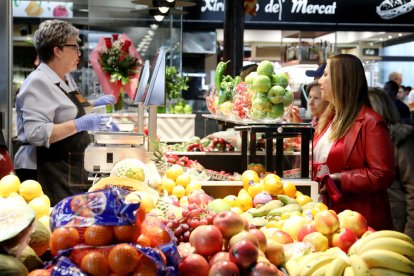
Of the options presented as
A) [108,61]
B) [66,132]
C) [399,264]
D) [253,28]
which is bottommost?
[399,264]

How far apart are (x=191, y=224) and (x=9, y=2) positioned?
4565mm

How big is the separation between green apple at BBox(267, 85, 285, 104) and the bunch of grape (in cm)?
142

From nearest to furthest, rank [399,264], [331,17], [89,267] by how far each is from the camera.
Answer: [89,267] → [399,264] → [331,17]

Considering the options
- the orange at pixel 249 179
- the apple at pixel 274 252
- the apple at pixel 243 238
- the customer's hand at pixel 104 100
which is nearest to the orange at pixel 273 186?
the orange at pixel 249 179

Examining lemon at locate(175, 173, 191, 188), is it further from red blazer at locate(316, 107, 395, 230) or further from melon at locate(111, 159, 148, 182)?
red blazer at locate(316, 107, 395, 230)

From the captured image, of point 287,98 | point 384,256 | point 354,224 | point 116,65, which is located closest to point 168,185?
point 287,98

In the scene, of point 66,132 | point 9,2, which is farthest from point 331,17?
point 66,132

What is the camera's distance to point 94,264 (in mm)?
2088

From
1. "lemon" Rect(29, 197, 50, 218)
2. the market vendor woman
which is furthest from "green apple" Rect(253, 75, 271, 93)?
"lemon" Rect(29, 197, 50, 218)

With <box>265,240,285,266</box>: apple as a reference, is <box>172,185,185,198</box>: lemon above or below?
above

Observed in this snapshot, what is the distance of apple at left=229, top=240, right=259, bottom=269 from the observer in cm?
229

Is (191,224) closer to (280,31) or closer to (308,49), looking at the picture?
(308,49)

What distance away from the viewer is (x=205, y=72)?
47.8 feet

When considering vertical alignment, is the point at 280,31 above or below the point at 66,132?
Answer: above
